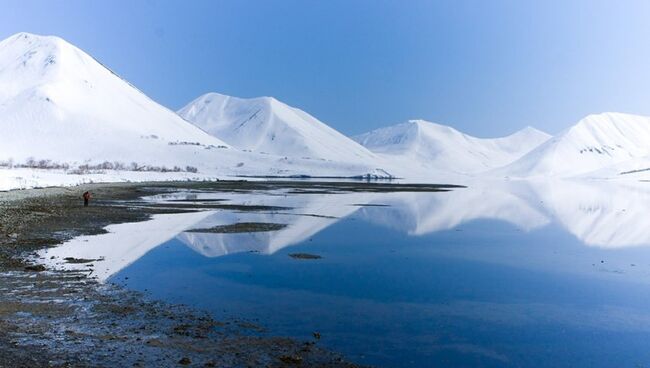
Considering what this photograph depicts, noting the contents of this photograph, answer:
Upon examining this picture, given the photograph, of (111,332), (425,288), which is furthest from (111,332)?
(425,288)

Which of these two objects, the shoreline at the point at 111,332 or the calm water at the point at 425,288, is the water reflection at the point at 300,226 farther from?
the shoreline at the point at 111,332

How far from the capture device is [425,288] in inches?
646

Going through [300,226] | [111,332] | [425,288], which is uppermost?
[300,226]

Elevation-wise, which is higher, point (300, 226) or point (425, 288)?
point (300, 226)

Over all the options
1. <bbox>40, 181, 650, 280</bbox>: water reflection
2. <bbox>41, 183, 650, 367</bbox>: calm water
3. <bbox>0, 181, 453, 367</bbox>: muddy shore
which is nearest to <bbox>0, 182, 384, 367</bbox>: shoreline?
<bbox>0, 181, 453, 367</bbox>: muddy shore

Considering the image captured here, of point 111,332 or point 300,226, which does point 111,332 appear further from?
point 300,226

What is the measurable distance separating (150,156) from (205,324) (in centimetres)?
15872

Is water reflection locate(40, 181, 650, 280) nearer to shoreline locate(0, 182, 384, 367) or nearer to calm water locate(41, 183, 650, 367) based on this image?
calm water locate(41, 183, 650, 367)

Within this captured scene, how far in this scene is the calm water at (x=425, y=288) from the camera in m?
11.4

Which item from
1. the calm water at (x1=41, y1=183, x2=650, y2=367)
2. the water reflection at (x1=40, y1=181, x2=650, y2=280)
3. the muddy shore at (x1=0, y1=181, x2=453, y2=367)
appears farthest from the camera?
the water reflection at (x1=40, y1=181, x2=650, y2=280)

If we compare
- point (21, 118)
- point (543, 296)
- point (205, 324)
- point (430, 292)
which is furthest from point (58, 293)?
point (21, 118)

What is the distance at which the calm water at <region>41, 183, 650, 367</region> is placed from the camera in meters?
11.4

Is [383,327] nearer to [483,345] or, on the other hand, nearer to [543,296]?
[483,345]

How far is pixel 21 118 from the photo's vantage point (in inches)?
7067
